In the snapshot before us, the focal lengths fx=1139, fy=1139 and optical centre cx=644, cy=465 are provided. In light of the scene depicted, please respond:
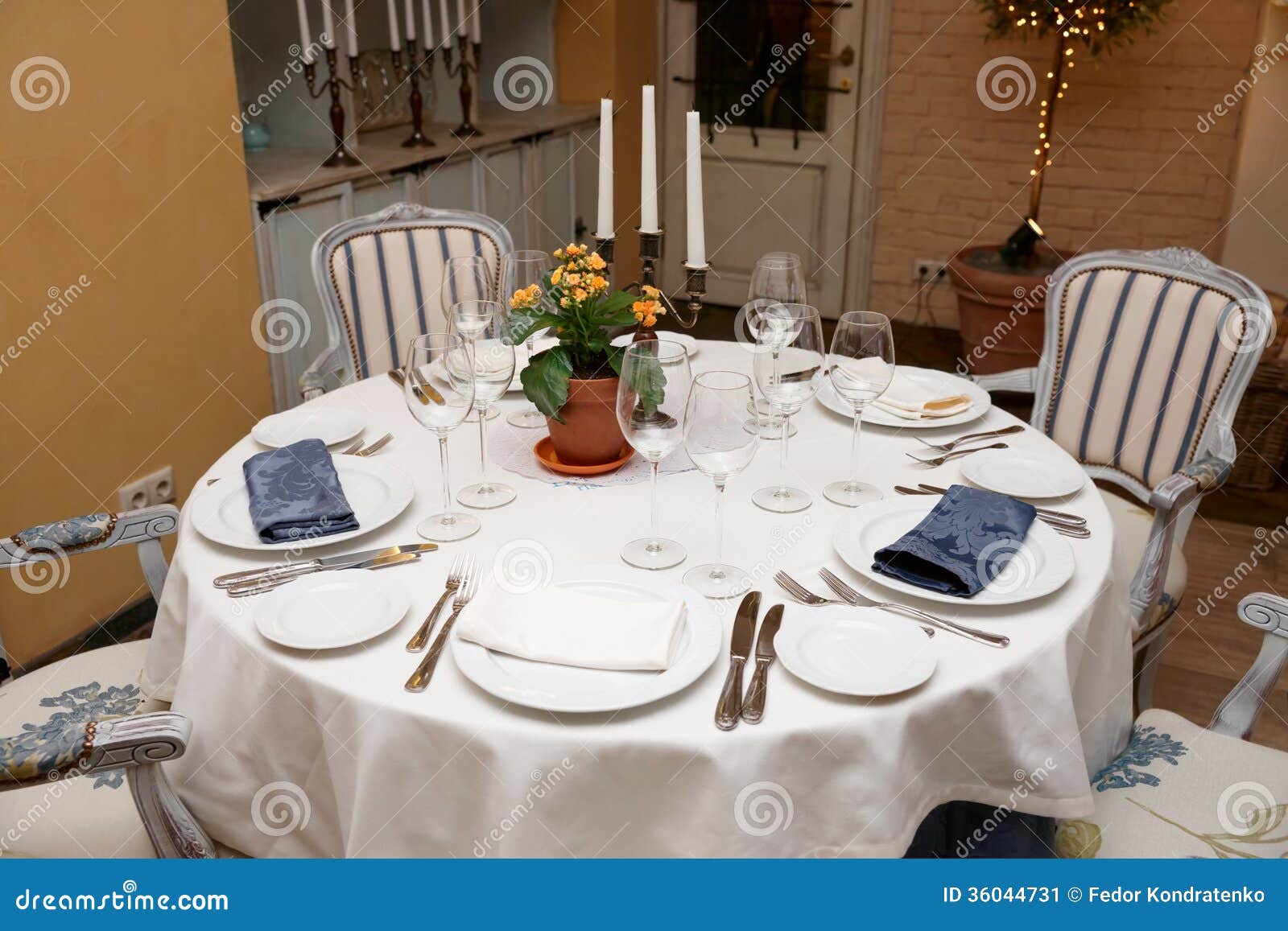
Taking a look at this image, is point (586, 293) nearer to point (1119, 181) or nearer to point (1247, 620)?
point (1247, 620)

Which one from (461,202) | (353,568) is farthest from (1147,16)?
(353,568)

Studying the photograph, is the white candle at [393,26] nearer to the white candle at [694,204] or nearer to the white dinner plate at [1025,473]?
the white candle at [694,204]

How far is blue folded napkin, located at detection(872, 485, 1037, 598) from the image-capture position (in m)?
1.32

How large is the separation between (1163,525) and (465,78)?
2.66 metres

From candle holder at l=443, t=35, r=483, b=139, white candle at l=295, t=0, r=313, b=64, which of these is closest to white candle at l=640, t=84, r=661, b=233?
white candle at l=295, t=0, r=313, b=64

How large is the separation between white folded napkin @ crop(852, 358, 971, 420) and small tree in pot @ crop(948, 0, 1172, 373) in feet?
5.99

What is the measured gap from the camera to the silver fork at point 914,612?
1236 millimetres

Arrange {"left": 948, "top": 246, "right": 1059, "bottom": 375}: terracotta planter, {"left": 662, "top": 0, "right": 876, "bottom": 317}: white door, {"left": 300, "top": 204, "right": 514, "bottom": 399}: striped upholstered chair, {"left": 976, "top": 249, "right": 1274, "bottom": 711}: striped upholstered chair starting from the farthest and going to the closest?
{"left": 662, "top": 0, "right": 876, "bottom": 317}: white door, {"left": 948, "top": 246, "right": 1059, "bottom": 375}: terracotta planter, {"left": 300, "top": 204, "right": 514, "bottom": 399}: striped upholstered chair, {"left": 976, "top": 249, "right": 1274, "bottom": 711}: striped upholstered chair

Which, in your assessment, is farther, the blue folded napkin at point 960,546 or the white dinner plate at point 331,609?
the blue folded napkin at point 960,546

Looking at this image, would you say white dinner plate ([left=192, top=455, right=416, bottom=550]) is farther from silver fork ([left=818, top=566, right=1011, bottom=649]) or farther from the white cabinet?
the white cabinet

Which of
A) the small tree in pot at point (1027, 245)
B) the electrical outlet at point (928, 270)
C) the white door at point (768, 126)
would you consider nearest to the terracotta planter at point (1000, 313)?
the small tree in pot at point (1027, 245)

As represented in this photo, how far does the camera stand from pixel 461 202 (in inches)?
144

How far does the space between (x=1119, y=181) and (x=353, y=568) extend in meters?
3.77

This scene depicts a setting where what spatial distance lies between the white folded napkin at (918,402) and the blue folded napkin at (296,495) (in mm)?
840
